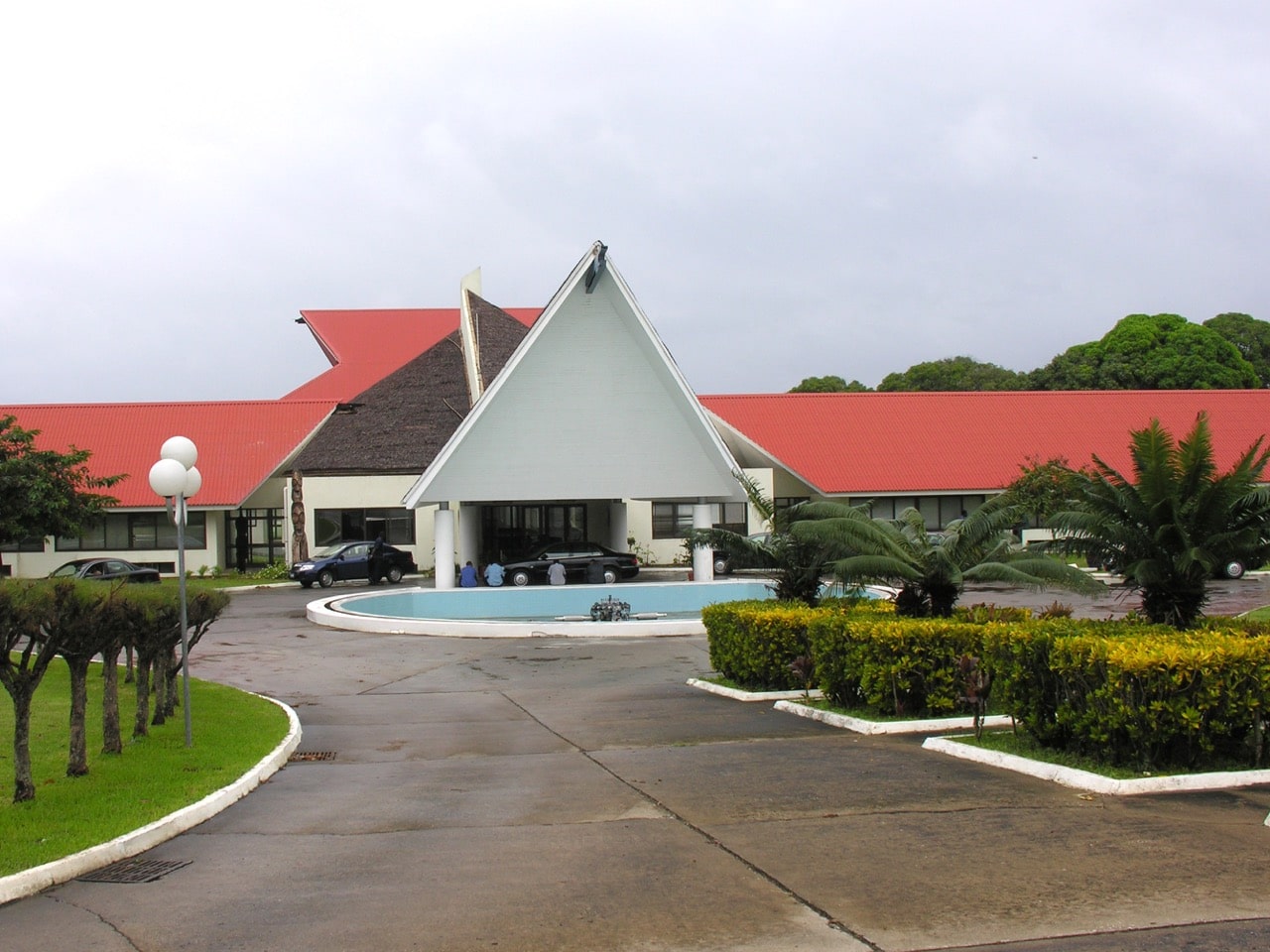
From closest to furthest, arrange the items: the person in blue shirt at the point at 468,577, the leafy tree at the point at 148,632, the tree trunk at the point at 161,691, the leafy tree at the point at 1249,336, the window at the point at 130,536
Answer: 1. the leafy tree at the point at 148,632
2. the tree trunk at the point at 161,691
3. the person in blue shirt at the point at 468,577
4. the window at the point at 130,536
5. the leafy tree at the point at 1249,336

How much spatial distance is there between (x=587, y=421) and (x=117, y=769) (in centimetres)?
2217

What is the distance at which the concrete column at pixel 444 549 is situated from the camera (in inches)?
1214

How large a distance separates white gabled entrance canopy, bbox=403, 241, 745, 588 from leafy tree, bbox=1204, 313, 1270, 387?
47026 mm

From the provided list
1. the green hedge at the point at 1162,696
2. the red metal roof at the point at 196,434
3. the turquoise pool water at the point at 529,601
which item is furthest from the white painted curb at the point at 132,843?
the red metal roof at the point at 196,434

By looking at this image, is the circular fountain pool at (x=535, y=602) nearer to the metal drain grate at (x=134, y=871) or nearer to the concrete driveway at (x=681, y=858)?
the concrete driveway at (x=681, y=858)

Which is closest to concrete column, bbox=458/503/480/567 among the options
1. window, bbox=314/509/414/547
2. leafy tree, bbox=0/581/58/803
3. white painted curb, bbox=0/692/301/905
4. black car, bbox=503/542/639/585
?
black car, bbox=503/542/639/585

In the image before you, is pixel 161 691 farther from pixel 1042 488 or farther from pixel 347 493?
pixel 1042 488

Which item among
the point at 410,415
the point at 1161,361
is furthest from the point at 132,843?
the point at 1161,361

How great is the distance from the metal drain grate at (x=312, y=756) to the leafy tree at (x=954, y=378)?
59564 millimetres

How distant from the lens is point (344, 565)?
125ft

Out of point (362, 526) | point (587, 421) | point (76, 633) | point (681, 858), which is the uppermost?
point (587, 421)

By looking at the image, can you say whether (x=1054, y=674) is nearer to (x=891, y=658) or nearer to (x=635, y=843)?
(x=891, y=658)

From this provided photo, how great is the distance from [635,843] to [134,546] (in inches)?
1498

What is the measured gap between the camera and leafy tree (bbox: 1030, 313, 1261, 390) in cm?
6169
